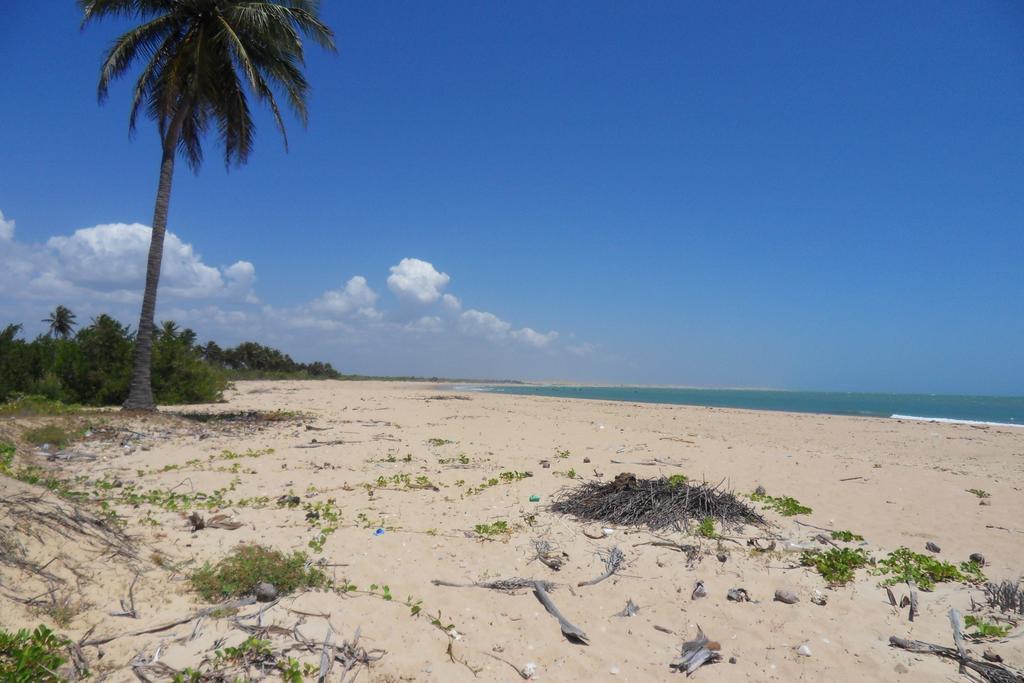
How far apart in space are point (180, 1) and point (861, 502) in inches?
712

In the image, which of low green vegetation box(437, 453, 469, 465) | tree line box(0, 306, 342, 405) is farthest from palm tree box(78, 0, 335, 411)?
low green vegetation box(437, 453, 469, 465)

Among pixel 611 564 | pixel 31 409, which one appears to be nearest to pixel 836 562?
pixel 611 564

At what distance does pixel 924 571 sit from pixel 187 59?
1728 centimetres

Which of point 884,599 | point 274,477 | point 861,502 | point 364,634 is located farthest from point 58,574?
point 861,502

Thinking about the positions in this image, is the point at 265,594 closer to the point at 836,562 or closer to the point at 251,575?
the point at 251,575

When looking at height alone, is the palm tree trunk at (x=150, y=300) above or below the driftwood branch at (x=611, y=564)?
above

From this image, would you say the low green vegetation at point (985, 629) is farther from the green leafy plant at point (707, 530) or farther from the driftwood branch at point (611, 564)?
the driftwood branch at point (611, 564)

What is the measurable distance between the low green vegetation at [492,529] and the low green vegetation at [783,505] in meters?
3.33

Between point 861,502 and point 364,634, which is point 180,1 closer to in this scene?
point 364,634

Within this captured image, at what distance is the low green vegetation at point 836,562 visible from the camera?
4430 millimetres

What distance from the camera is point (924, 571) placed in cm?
461

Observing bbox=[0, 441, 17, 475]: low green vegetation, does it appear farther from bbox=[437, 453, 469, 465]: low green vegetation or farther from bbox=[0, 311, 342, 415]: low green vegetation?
bbox=[0, 311, 342, 415]: low green vegetation

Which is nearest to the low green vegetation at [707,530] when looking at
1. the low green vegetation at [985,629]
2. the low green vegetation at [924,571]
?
the low green vegetation at [924,571]

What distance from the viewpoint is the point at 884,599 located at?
416cm
